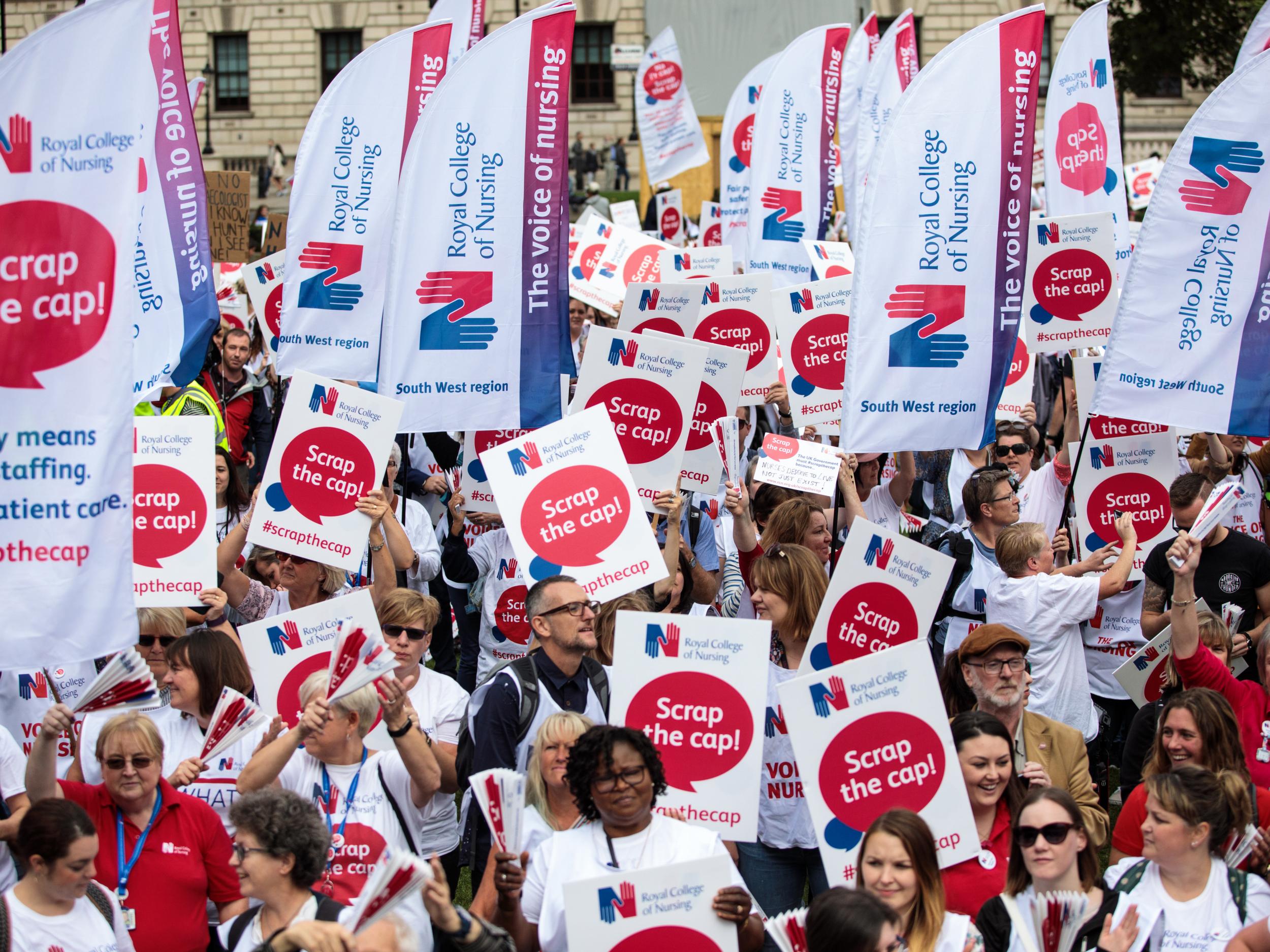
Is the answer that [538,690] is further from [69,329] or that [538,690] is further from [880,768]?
[69,329]

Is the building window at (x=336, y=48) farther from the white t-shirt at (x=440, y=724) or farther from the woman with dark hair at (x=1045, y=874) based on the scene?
the woman with dark hair at (x=1045, y=874)

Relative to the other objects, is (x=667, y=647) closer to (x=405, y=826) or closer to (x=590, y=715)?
(x=590, y=715)

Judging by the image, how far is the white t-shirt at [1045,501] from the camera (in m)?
8.20

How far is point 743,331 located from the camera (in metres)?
9.34

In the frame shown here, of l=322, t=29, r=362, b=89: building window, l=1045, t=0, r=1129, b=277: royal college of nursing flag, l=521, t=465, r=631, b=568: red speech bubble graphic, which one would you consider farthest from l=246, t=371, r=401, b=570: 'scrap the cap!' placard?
l=322, t=29, r=362, b=89: building window

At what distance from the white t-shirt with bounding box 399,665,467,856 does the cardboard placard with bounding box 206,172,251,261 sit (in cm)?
900

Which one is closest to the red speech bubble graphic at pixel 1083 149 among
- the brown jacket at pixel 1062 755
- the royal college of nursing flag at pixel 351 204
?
the royal college of nursing flag at pixel 351 204

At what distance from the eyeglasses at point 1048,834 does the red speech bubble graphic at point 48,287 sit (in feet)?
10.1

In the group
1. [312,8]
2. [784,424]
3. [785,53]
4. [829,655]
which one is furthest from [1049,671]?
[312,8]

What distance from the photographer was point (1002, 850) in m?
4.84

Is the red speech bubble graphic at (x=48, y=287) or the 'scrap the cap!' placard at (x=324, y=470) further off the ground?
the red speech bubble graphic at (x=48, y=287)

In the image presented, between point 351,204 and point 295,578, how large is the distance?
3.15 m

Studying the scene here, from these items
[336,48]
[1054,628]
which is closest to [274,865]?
[1054,628]

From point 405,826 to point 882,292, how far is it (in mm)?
3565
